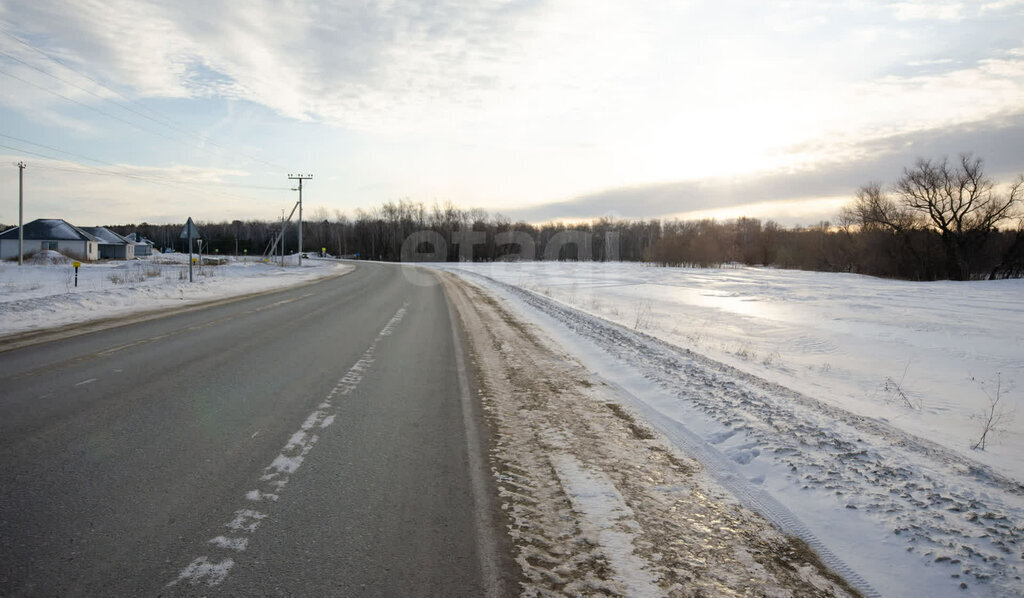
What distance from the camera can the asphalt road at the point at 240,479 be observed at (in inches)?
98.5

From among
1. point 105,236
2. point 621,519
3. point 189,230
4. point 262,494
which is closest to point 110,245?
point 105,236

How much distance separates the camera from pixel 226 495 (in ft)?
10.7

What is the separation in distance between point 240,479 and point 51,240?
7410 centimetres

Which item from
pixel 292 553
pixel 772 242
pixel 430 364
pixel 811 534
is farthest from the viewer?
pixel 772 242

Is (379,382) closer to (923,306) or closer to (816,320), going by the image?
(816,320)

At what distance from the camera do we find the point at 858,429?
5.25 m

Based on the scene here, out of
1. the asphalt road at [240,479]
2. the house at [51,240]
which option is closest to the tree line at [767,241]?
the house at [51,240]

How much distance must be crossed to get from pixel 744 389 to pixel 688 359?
2.00m

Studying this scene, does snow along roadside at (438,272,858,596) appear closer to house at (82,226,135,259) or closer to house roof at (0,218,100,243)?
house roof at (0,218,100,243)

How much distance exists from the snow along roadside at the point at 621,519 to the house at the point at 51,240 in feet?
228

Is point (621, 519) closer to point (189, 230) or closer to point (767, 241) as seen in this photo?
point (189, 230)

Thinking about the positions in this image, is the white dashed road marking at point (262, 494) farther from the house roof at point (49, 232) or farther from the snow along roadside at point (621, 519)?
the house roof at point (49, 232)

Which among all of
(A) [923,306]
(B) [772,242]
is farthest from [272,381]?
(B) [772,242]

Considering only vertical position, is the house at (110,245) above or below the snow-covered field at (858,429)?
above
